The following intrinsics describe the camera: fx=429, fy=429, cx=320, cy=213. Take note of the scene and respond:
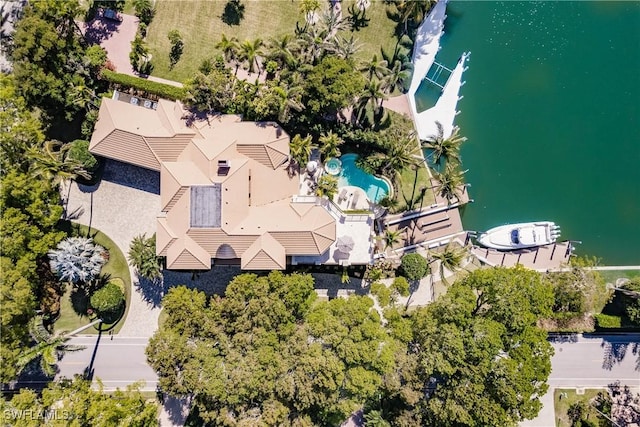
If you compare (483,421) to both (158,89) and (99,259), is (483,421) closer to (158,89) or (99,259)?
(99,259)

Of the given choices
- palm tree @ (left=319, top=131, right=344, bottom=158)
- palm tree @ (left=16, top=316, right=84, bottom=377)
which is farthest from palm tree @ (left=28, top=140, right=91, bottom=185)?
palm tree @ (left=319, top=131, right=344, bottom=158)

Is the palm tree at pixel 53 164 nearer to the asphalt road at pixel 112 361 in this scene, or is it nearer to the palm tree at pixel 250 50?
the asphalt road at pixel 112 361

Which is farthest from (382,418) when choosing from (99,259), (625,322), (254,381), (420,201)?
(99,259)

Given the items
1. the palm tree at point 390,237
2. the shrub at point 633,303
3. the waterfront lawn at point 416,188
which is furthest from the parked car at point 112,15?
the shrub at point 633,303

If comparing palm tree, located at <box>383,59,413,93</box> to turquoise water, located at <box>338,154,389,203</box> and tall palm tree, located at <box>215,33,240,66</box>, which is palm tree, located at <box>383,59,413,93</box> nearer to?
turquoise water, located at <box>338,154,389,203</box>

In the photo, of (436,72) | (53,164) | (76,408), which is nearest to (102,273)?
(53,164)

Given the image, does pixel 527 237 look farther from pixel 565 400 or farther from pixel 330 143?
pixel 330 143

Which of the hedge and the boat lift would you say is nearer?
the hedge
